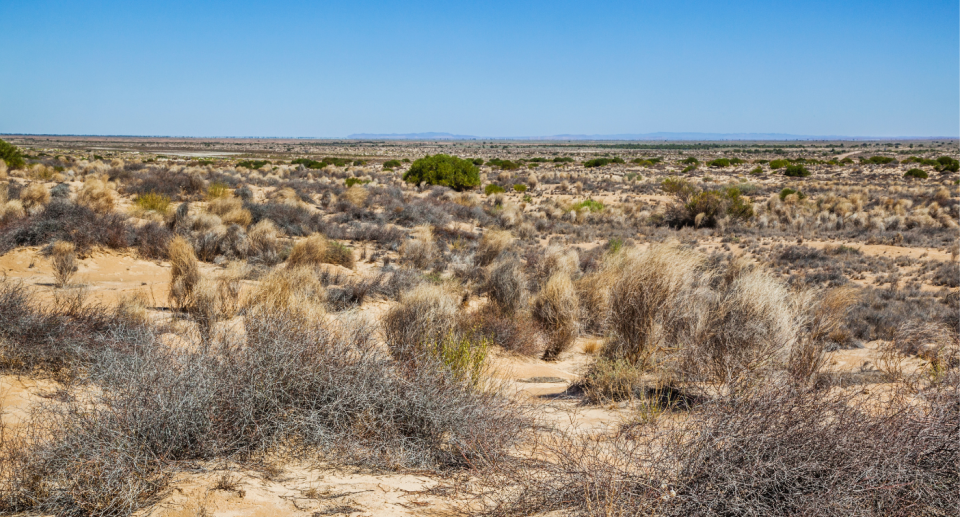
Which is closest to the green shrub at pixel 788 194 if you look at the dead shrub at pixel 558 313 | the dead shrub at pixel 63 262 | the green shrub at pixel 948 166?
the dead shrub at pixel 558 313

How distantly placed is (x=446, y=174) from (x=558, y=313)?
22416 mm

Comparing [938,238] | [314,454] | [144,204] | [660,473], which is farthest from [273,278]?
[938,238]

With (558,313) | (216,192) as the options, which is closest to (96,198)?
(216,192)

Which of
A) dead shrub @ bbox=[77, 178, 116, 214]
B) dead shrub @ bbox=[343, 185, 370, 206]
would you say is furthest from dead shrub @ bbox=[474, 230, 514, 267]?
dead shrub @ bbox=[77, 178, 116, 214]

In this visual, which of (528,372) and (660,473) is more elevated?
(660,473)

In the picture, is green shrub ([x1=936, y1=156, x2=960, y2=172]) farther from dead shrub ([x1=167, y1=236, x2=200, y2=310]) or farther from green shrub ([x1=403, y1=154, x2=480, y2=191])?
dead shrub ([x1=167, y1=236, x2=200, y2=310])

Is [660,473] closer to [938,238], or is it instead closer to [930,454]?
[930,454]

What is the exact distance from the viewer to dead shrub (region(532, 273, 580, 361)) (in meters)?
8.05

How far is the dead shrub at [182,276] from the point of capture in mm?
8344

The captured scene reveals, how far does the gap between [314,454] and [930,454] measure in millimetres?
3658

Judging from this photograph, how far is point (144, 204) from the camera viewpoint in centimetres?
1638

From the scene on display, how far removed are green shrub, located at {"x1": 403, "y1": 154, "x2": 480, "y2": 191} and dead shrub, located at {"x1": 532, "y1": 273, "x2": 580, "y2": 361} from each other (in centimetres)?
2156

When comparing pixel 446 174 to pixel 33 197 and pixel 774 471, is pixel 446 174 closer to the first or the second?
pixel 33 197

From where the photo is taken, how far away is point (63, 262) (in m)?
9.45
